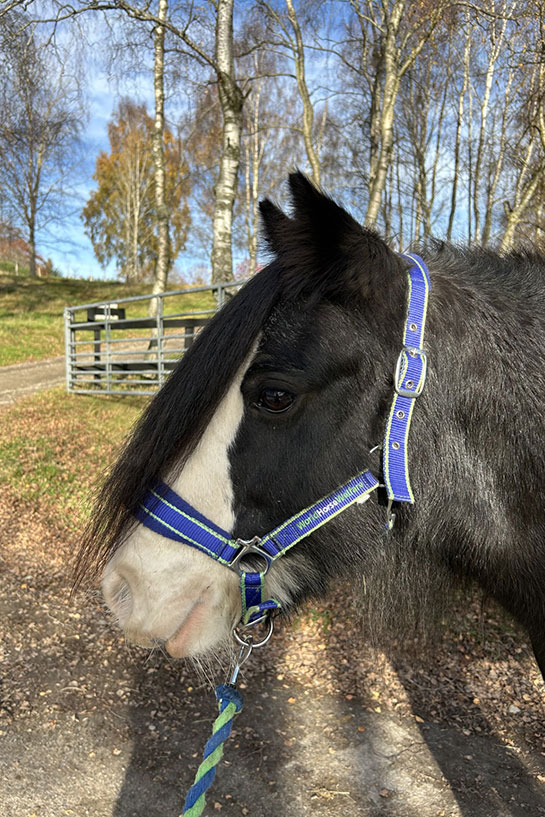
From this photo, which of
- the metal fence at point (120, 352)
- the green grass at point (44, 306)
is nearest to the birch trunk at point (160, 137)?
the metal fence at point (120, 352)

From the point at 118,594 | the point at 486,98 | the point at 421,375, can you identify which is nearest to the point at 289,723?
the point at 118,594

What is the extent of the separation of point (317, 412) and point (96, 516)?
27.1 inches

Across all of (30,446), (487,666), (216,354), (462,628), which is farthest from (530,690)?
(30,446)

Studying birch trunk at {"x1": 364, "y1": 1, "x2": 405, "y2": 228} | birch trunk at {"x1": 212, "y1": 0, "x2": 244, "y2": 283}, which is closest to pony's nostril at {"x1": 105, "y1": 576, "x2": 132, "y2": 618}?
birch trunk at {"x1": 212, "y1": 0, "x2": 244, "y2": 283}

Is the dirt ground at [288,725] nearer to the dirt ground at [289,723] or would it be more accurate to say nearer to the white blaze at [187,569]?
the dirt ground at [289,723]

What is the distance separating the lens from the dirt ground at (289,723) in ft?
8.05

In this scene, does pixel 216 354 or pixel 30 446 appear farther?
pixel 30 446

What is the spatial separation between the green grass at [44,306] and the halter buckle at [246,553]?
16.1 meters

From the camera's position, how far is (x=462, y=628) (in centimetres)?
367

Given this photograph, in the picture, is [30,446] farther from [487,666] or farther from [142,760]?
[487,666]

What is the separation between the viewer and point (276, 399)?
4.40 ft

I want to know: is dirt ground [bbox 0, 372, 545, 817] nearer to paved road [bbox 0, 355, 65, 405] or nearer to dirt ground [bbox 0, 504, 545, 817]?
dirt ground [bbox 0, 504, 545, 817]

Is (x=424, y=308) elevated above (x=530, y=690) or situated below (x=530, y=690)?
above

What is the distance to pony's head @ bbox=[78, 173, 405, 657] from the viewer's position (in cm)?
134
